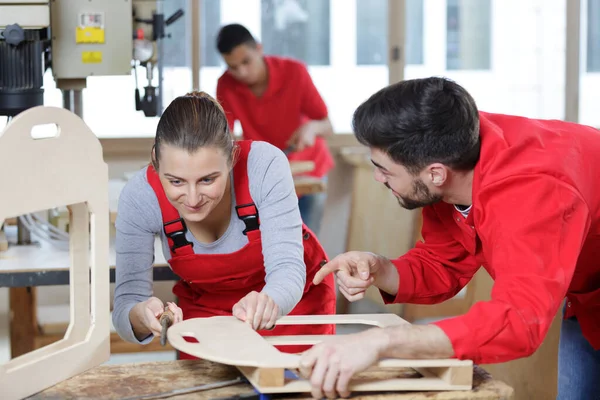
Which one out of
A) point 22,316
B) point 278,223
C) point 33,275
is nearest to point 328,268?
point 278,223

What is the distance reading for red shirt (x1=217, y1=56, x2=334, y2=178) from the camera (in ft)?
→ 12.5

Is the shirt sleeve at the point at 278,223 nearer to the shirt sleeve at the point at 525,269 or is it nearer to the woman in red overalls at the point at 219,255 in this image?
the woman in red overalls at the point at 219,255

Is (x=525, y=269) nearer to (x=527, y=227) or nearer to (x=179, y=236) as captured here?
(x=527, y=227)

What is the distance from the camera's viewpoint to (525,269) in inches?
49.5

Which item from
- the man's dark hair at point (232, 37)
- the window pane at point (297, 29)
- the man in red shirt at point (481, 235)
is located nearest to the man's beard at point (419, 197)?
the man in red shirt at point (481, 235)

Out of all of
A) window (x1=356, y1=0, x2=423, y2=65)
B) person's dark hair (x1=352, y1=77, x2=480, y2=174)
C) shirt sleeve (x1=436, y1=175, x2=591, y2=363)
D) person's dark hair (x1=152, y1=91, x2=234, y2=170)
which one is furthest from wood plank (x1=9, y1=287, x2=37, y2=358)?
window (x1=356, y1=0, x2=423, y2=65)

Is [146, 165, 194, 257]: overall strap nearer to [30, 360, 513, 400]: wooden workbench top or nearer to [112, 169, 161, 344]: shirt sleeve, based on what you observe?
[112, 169, 161, 344]: shirt sleeve

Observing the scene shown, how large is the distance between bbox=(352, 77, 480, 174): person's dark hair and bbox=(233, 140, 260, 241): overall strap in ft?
1.19

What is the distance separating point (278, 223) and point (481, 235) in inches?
17.8

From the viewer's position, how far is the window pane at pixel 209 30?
4750 mm

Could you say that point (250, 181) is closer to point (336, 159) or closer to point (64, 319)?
point (64, 319)

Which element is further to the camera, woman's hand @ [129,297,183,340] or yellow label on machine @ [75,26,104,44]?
yellow label on machine @ [75,26,104,44]

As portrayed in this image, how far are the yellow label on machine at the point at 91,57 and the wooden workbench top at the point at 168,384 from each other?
1.08m

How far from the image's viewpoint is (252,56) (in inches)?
141
